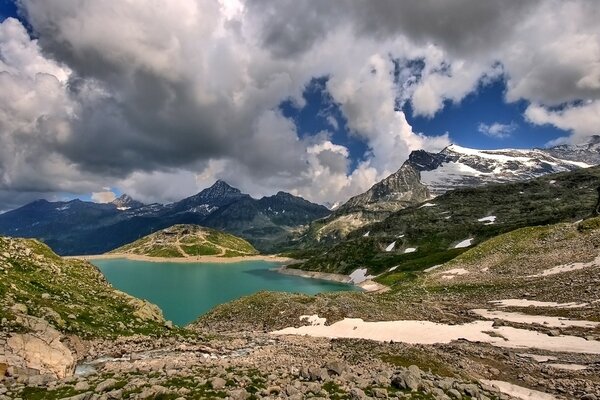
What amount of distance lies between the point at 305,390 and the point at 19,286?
2909cm

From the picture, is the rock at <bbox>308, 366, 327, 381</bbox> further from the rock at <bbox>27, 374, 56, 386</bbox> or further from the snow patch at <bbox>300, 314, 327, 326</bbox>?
the snow patch at <bbox>300, 314, 327, 326</bbox>

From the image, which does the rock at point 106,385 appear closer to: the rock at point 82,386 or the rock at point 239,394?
the rock at point 82,386

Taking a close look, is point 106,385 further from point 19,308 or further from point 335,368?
point 19,308

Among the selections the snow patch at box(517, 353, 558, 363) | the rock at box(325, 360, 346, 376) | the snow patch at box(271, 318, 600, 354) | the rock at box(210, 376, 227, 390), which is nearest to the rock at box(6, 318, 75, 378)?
the rock at box(210, 376, 227, 390)

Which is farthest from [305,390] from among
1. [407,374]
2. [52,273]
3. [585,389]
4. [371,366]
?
[52,273]

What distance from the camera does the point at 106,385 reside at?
20375 millimetres

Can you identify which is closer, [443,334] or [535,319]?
[443,334]

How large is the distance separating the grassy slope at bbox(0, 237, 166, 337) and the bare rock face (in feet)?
4.44

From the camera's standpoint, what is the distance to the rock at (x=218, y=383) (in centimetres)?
2111

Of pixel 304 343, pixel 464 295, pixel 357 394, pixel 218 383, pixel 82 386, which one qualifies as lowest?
pixel 304 343

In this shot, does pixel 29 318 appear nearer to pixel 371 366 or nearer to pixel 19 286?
pixel 19 286

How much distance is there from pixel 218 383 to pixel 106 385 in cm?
555

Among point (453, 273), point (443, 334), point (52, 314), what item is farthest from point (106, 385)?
point (453, 273)

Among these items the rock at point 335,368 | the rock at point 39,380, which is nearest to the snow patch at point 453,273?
the rock at point 335,368
